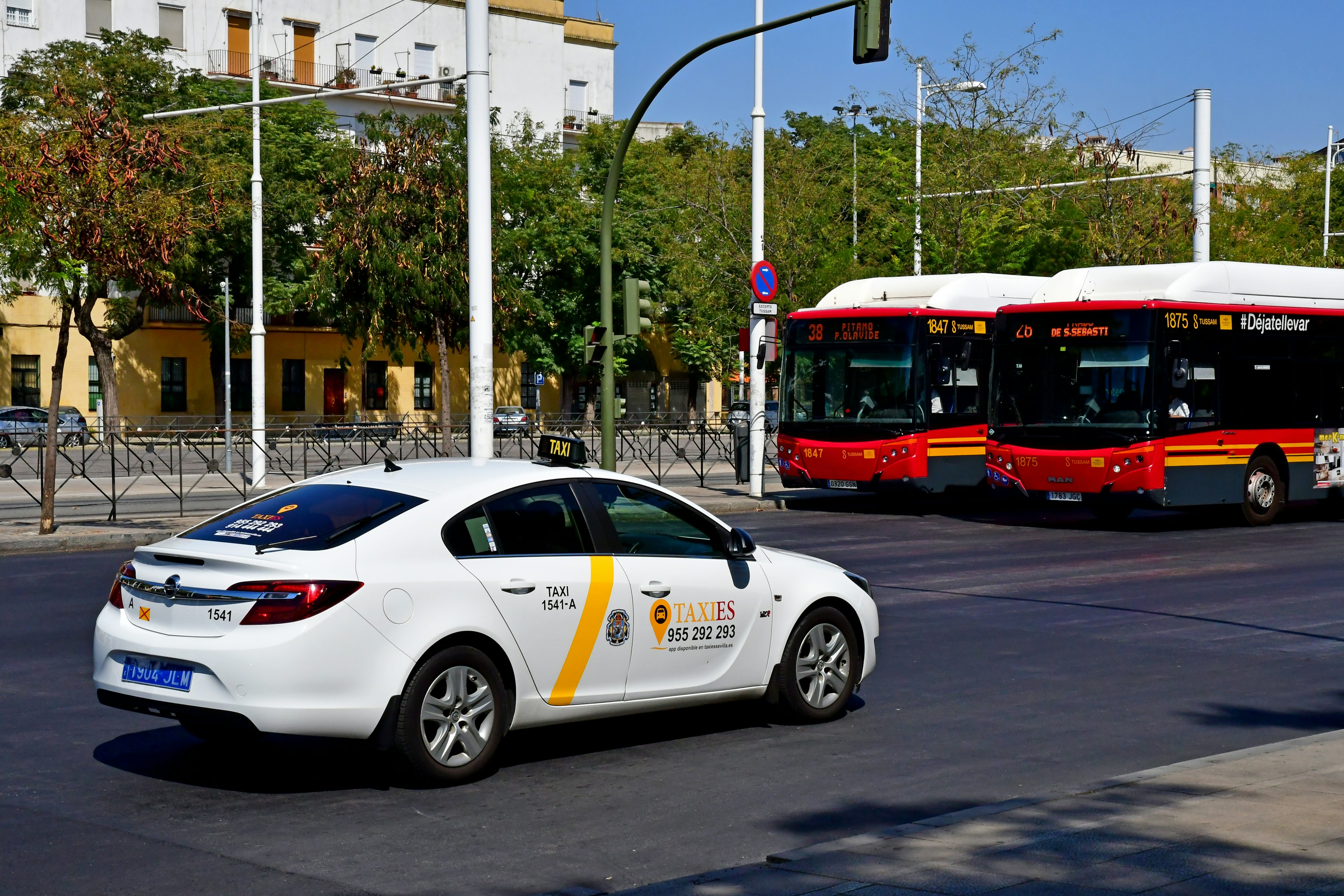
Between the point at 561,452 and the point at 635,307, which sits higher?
the point at 635,307

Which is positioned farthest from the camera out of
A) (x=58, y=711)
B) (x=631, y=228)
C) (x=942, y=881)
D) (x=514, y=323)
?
(x=631, y=228)

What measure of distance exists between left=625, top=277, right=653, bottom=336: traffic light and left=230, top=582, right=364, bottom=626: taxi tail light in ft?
38.8

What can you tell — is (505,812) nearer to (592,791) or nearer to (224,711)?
(592,791)

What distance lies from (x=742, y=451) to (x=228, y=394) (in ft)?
66.0

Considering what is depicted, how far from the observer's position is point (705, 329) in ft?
159

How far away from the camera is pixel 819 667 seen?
28.0 feet

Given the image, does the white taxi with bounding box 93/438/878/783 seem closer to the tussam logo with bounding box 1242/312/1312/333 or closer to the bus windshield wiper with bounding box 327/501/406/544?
the bus windshield wiper with bounding box 327/501/406/544

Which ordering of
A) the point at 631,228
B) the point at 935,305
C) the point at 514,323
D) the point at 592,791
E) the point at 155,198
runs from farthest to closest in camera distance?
the point at 631,228
the point at 514,323
the point at 935,305
the point at 155,198
the point at 592,791

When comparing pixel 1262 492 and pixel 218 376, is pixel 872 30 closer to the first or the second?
pixel 1262 492

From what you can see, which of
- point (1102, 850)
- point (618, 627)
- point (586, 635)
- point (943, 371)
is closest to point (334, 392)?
point (943, 371)

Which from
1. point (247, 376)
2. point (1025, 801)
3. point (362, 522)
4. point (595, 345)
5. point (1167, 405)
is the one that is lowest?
point (1025, 801)

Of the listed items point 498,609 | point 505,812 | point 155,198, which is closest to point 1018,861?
point 505,812

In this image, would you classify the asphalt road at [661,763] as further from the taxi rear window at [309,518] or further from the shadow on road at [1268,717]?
the taxi rear window at [309,518]

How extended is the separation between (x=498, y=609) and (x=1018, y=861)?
2701mm
